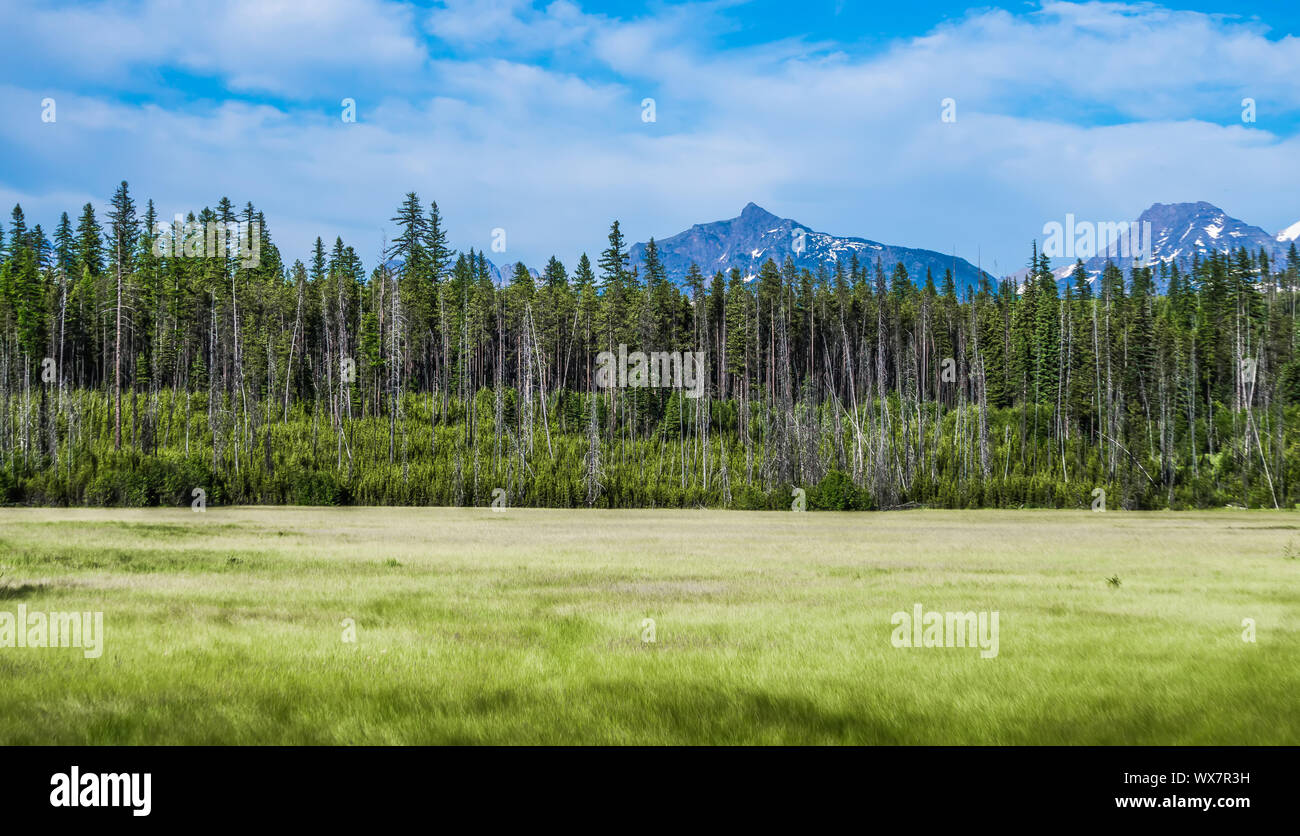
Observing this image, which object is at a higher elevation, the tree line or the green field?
the tree line

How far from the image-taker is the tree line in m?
74.9

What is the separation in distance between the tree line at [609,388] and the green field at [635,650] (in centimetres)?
4391

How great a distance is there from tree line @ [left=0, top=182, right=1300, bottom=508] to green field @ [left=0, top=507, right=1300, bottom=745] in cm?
4391

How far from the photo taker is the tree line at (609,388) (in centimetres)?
7488

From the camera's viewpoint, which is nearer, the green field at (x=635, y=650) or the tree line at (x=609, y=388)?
the green field at (x=635, y=650)

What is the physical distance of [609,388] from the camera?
93.6m

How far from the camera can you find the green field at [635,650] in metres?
9.30

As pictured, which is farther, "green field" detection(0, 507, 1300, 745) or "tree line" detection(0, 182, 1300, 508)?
"tree line" detection(0, 182, 1300, 508)

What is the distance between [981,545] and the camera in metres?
36.4

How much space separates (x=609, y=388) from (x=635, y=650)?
80739mm

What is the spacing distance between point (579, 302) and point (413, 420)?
26.8 m

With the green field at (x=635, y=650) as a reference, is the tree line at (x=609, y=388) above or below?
above
